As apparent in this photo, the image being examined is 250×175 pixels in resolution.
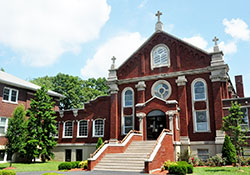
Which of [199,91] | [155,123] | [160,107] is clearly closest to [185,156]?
[155,123]

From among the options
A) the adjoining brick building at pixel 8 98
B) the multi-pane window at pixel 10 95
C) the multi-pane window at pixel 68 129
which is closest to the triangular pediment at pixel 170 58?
the multi-pane window at pixel 68 129

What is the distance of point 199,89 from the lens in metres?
23.4

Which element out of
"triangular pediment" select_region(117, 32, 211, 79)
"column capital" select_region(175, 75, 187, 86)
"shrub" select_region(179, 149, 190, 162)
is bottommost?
"shrub" select_region(179, 149, 190, 162)

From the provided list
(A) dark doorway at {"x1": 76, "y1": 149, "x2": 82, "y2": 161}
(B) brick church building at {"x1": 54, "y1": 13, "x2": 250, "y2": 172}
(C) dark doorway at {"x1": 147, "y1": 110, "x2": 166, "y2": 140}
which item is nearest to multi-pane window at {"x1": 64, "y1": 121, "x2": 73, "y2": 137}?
A: (B) brick church building at {"x1": 54, "y1": 13, "x2": 250, "y2": 172}

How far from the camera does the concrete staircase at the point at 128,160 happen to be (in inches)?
661

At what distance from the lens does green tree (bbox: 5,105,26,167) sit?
21.6m

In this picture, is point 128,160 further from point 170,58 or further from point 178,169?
point 170,58

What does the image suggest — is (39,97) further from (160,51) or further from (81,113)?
(160,51)

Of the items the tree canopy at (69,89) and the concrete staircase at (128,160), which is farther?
the tree canopy at (69,89)

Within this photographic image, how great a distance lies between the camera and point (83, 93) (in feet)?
166

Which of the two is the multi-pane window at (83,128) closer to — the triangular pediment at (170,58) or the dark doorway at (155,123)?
the triangular pediment at (170,58)

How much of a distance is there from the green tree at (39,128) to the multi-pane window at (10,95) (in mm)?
2130

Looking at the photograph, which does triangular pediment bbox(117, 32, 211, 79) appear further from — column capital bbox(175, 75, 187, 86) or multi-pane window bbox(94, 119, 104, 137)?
multi-pane window bbox(94, 119, 104, 137)

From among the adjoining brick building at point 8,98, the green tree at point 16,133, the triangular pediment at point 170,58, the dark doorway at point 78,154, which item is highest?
the triangular pediment at point 170,58
